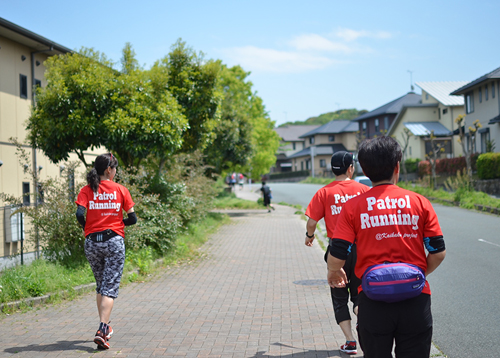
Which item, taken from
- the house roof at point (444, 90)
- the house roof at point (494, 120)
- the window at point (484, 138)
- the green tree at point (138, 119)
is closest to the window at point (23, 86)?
the green tree at point (138, 119)

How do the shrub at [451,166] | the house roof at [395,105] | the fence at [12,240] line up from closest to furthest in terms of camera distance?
the fence at [12,240]
the shrub at [451,166]
the house roof at [395,105]

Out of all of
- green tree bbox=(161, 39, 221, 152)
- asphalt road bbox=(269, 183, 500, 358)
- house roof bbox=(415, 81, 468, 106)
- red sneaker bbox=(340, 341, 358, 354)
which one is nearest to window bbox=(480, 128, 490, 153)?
house roof bbox=(415, 81, 468, 106)

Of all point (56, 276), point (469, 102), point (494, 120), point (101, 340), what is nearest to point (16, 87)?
point (56, 276)

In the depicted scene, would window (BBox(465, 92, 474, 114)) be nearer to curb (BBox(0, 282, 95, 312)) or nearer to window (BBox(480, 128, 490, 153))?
window (BBox(480, 128, 490, 153))

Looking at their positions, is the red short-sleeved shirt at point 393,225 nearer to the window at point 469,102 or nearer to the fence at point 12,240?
the fence at point 12,240

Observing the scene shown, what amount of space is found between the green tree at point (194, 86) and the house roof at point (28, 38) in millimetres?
3997

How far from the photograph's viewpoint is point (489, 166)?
85.8 ft

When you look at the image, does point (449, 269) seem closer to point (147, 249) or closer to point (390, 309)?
point (147, 249)

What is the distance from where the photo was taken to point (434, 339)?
5.32m

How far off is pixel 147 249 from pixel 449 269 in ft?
18.5

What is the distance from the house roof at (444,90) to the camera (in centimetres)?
4362

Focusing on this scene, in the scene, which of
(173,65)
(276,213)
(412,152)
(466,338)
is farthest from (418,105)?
(466,338)

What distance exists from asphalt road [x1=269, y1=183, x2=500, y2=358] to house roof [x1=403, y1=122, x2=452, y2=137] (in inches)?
1262

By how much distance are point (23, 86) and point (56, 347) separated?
41.7 feet
